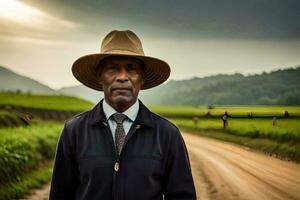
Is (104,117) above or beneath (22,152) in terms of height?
above

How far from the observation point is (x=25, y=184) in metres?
7.95

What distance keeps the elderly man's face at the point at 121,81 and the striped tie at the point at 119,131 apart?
30mm

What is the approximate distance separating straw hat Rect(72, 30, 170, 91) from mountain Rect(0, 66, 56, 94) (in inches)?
251

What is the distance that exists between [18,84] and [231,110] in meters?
3.66

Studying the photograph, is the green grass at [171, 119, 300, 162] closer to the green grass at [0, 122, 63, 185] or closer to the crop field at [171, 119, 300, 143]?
the crop field at [171, 119, 300, 143]

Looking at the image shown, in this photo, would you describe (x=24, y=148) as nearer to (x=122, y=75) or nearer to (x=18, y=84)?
(x=18, y=84)

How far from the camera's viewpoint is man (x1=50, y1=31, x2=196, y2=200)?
2387 millimetres

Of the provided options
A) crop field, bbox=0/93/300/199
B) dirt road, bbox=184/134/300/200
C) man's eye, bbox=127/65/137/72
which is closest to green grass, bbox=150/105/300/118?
crop field, bbox=0/93/300/199

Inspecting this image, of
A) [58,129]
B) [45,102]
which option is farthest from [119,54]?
[58,129]

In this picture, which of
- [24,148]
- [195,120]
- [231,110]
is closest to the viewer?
[231,110]

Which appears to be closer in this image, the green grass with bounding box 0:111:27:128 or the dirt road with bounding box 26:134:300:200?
the dirt road with bounding box 26:134:300:200

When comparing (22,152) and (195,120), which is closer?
(22,152)

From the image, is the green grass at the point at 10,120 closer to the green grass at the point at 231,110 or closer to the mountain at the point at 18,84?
the mountain at the point at 18,84

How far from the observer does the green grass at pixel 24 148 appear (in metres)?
7.95
